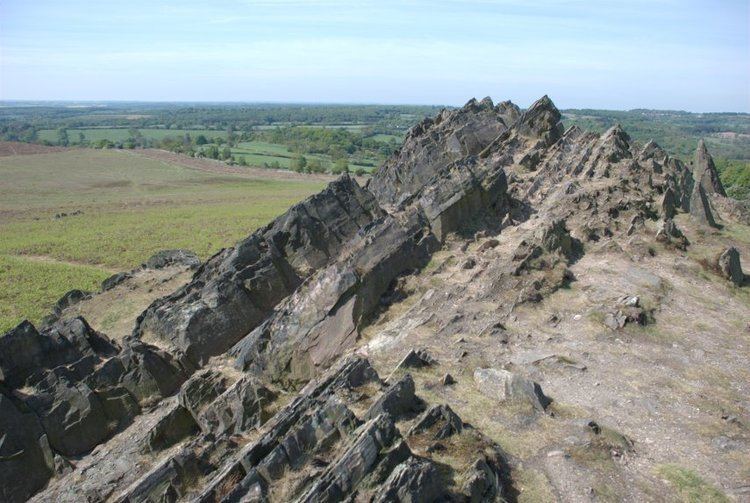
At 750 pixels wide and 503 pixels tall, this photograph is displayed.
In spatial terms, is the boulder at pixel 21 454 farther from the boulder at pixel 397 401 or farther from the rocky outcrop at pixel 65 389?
the boulder at pixel 397 401

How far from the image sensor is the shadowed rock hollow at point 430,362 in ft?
50.7

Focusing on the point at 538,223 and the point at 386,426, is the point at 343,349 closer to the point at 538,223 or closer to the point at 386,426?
the point at 386,426

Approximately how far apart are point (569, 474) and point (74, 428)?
20325mm

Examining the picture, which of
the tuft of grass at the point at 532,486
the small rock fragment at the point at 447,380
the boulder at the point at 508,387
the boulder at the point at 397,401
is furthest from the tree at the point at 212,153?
the tuft of grass at the point at 532,486

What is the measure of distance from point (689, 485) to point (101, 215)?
3897 inches

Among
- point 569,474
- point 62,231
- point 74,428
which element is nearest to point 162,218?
point 62,231

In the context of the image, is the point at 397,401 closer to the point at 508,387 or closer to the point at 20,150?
the point at 508,387

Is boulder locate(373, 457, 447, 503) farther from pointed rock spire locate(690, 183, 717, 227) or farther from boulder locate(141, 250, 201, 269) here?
boulder locate(141, 250, 201, 269)

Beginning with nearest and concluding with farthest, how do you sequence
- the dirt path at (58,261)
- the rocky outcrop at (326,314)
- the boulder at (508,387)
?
the boulder at (508,387) → the rocky outcrop at (326,314) → the dirt path at (58,261)

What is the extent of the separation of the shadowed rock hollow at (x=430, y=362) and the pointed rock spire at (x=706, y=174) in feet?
31.0

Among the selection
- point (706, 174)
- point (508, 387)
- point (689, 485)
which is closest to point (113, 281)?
point (508, 387)

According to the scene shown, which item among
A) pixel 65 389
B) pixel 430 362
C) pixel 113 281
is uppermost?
pixel 430 362

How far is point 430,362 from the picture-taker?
21.4 meters

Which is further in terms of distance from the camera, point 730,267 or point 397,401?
point 730,267
